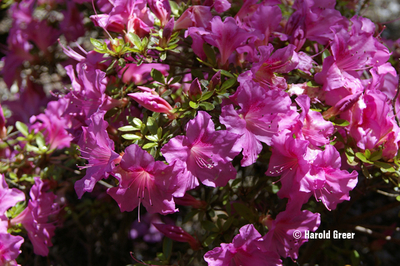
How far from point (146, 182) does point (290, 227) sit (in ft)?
1.82

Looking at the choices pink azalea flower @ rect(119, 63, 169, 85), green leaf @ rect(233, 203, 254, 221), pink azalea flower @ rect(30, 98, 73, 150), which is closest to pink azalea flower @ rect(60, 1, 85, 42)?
pink azalea flower @ rect(30, 98, 73, 150)

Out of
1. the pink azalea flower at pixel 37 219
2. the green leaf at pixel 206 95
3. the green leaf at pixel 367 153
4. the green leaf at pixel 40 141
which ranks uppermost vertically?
the green leaf at pixel 206 95

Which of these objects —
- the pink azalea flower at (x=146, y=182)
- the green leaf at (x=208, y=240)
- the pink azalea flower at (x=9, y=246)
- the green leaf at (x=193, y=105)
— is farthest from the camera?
the green leaf at (x=208, y=240)


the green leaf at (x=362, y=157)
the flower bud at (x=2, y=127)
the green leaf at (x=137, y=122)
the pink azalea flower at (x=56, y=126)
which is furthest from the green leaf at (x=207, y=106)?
the flower bud at (x=2, y=127)

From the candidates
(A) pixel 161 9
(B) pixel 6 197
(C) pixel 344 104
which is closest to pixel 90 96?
(A) pixel 161 9

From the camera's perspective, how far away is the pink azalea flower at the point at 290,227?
1.24 m

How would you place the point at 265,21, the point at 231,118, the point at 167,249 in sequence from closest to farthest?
1. the point at 231,118
2. the point at 265,21
3. the point at 167,249

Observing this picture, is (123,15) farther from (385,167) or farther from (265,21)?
(385,167)

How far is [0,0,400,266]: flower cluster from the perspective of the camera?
113 cm

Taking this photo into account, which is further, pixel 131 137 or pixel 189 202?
pixel 189 202

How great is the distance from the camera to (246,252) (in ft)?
3.93

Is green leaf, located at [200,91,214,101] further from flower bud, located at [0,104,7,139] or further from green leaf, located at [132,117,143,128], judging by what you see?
flower bud, located at [0,104,7,139]

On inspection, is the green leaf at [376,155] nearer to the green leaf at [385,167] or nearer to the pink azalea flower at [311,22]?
the green leaf at [385,167]

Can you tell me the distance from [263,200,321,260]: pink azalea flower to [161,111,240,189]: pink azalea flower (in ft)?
0.86
